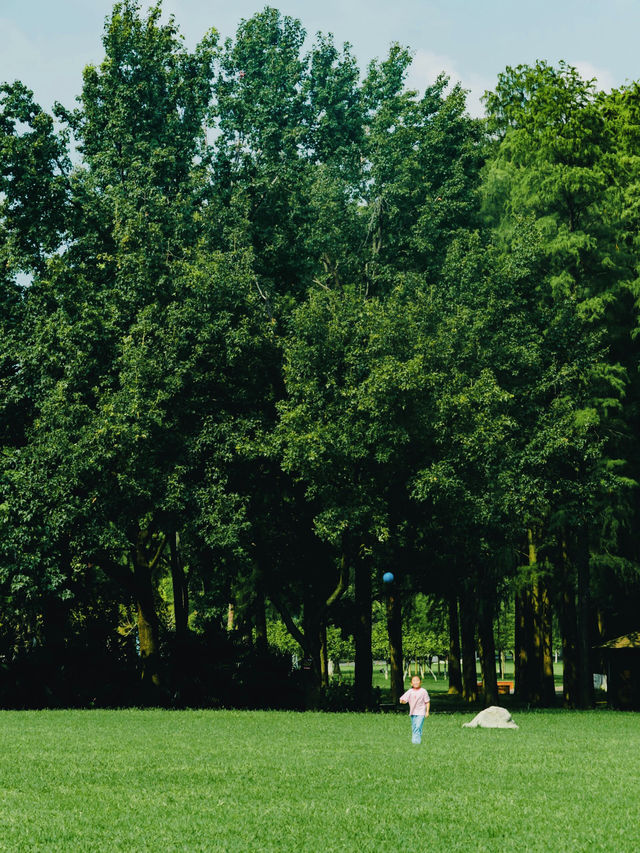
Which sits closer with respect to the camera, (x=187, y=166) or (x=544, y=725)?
(x=544, y=725)

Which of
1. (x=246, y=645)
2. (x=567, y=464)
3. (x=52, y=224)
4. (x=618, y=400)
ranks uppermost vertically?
(x=52, y=224)

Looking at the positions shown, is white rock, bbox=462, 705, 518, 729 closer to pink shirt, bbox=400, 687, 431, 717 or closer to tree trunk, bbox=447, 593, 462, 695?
pink shirt, bbox=400, 687, 431, 717

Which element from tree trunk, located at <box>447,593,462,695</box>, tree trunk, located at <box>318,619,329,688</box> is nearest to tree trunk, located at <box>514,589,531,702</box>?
tree trunk, located at <box>447,593,462,695</box>

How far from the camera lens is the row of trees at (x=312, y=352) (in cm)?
2744

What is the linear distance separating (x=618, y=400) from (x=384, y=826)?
26.9m

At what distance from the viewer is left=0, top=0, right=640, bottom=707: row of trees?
2744cm

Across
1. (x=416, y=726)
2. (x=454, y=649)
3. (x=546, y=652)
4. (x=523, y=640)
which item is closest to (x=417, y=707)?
(x=416, y=726)

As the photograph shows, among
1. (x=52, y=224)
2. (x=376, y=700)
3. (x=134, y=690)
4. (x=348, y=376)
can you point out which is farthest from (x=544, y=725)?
(x=52, y=224)

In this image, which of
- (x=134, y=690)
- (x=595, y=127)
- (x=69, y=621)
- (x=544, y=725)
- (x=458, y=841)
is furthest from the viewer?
(x=595, y=127)

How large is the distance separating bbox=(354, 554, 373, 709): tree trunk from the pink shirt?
38.5ft

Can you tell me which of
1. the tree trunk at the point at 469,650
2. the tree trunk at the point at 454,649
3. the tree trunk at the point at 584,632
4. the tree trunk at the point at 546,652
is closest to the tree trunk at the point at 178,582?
the tree trunk at the point at 454,649

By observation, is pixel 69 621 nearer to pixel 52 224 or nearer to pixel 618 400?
pixel 52 224

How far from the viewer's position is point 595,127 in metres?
36.2

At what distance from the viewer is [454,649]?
1802 inches
